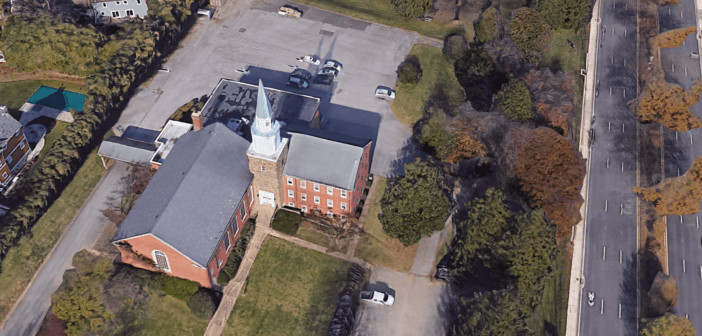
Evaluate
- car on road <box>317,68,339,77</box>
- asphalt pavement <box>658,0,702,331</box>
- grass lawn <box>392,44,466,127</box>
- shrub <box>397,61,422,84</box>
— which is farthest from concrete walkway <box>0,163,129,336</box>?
asphalt pavement <box>658,0,702,331</box>

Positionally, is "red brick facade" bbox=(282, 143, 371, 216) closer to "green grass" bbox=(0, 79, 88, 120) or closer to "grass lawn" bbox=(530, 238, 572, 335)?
"grass lawn" bbox=(530, 238, 572, 335)

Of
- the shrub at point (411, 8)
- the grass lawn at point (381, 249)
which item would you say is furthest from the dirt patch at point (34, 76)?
the shrub at point (411, 8)

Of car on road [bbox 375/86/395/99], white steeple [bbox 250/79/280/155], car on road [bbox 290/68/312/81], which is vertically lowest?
white steeple [bbox 250/79/280/155]

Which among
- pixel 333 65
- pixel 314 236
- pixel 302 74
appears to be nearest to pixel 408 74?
pixel 333 65

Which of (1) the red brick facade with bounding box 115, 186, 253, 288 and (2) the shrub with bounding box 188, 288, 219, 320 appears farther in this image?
(2) the shrub with bounding box 188, 288, 219, 320

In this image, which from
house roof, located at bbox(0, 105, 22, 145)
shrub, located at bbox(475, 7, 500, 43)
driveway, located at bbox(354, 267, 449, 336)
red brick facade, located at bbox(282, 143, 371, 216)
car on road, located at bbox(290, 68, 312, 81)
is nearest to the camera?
driveway, located at bbox(354, 267, 449, 336)

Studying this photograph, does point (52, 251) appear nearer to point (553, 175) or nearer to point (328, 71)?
point (328, 71)
